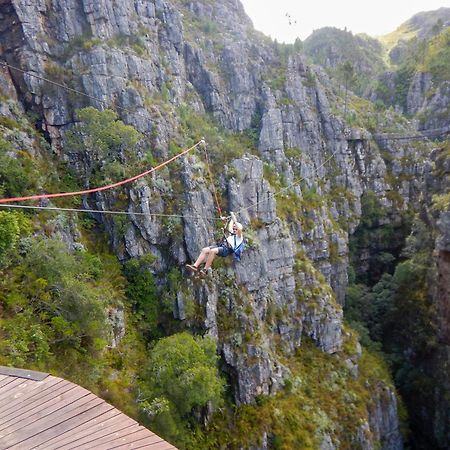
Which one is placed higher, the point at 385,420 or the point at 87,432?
the point at 87,432

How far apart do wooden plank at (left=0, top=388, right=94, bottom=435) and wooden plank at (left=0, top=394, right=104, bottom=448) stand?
18mm

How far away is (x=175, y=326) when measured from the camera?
81.2ft

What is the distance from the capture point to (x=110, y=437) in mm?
5773

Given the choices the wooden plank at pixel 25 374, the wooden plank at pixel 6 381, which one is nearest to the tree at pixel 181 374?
the wooden plank at pixel 25 374

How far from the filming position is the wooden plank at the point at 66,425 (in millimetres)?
5848

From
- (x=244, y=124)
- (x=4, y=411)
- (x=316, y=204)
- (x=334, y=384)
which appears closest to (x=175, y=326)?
(x=334, y=384)

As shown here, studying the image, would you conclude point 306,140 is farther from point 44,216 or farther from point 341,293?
point 44,216

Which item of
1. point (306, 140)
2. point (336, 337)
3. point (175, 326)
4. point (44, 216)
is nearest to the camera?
point (44, 216)

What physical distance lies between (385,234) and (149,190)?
34257 mm

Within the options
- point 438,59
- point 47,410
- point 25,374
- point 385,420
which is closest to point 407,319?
point 385,420

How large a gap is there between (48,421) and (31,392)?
114cm

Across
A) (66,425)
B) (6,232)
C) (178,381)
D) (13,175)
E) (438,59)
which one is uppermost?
(438,59)

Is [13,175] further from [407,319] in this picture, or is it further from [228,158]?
[407,319]

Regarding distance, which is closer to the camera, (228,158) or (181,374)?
(181,374)
